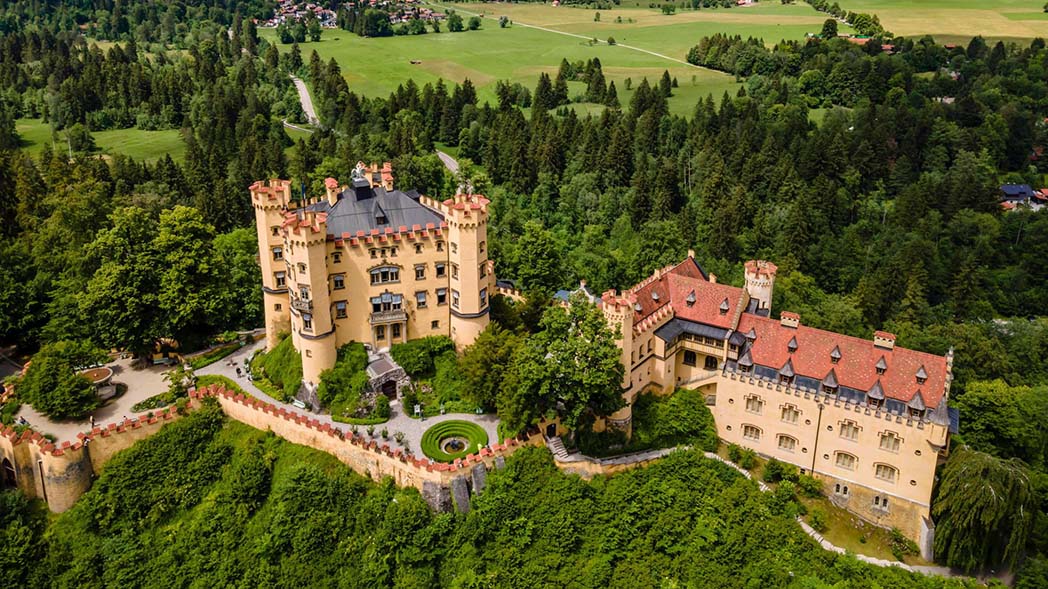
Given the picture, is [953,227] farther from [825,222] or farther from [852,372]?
[852,372]

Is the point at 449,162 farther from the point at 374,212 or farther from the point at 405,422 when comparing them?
the point at 405,422

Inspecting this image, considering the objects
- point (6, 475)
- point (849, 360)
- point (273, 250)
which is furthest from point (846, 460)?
point (6, 475)

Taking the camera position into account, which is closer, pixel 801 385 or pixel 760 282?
pixel 801 385

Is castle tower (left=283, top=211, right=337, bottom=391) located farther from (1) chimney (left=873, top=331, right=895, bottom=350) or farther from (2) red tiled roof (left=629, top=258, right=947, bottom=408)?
(1) chimney (left=873, top=331, right=895, bottom=350)

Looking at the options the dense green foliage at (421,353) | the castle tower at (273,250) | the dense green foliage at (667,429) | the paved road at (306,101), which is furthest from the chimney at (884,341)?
the paved road at (306,101)

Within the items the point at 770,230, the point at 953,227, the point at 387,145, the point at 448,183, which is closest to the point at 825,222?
the point at 770,230

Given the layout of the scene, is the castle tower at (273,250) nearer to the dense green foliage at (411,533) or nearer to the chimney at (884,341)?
the dense green foliage at (411,533)
